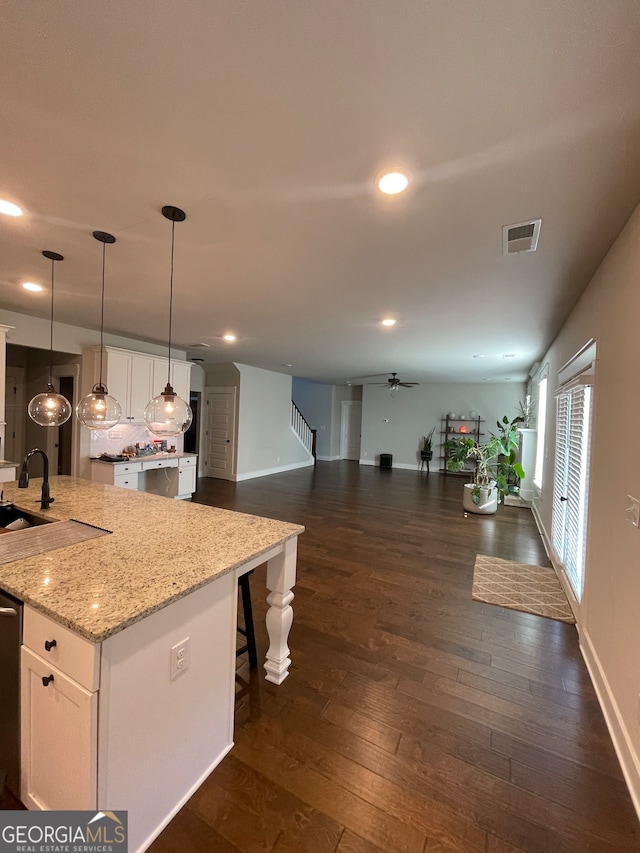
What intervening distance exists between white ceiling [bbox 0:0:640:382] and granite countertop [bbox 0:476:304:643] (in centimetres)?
178

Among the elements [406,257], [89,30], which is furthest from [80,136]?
[406,257]

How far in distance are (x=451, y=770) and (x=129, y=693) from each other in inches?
56.8

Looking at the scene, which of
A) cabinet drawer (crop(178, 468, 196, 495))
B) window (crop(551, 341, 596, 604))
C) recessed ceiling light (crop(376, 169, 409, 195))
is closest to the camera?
recessed ceiling light (crop(376, 169, 409, 195))

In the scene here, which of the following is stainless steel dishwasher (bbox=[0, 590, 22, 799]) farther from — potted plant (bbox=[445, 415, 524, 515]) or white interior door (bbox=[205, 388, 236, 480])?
white interior door (bbox=[205, 388, 236, 480])

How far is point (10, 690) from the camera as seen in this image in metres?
1.31

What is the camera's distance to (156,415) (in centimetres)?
236

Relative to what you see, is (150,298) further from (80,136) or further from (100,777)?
(100,777)

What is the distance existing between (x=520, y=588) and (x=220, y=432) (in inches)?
259

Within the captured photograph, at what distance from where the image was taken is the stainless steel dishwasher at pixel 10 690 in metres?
1.27

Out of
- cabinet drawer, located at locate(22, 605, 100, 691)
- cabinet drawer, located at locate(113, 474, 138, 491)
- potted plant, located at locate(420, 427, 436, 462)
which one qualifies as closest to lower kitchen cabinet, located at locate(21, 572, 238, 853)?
cabinet drawer, located at locate(22, 605, 100, 691)

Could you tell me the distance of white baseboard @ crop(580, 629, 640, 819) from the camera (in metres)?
1.46

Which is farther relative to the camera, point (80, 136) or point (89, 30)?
point (80, 136)

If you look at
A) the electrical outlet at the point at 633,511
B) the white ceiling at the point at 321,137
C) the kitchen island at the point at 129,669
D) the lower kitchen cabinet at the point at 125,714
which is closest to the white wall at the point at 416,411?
the white ceiling at the point at 321,137

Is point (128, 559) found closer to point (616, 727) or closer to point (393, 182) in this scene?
point (393, 182)
